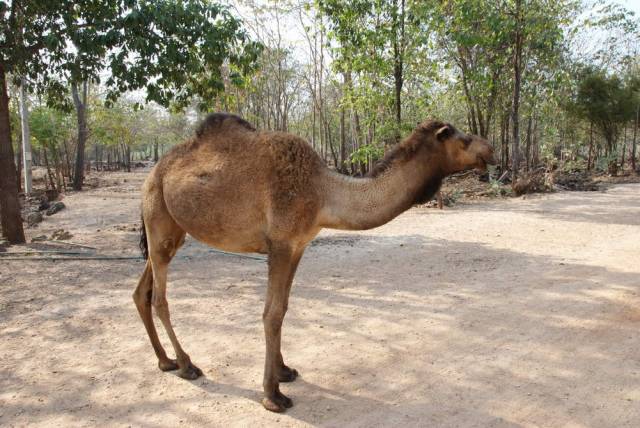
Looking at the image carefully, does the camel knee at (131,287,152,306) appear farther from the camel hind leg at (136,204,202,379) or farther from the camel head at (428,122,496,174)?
the camel head at (428,122,496,174)

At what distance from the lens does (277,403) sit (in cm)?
350

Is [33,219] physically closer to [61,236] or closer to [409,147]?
[61,236]

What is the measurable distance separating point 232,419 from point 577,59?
107 ft

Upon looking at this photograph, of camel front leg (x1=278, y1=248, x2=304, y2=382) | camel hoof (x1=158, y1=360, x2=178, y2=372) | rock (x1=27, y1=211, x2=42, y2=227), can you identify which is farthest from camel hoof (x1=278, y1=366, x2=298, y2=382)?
rock (x1=27, y1=211, x2=42, y2=227)

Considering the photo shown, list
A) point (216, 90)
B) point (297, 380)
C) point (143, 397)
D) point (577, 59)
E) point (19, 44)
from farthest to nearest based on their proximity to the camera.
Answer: point (577, 59), point (216, 90), point (19, 44), point (297, 380), point (143, 397)

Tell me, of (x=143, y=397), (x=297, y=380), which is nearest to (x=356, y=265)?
(x=297, y=380)

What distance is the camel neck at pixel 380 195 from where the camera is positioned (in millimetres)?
3520

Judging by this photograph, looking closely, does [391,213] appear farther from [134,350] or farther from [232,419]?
[134,350]

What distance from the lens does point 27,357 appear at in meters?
4.50

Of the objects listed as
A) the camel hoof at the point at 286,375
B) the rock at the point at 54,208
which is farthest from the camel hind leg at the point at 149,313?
A: the rock at the point at 54,208

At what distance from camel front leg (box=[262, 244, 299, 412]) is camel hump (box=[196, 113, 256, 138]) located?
3.80 feet

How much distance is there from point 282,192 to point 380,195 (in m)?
0.71

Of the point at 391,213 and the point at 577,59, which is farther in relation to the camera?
the point at 577,59

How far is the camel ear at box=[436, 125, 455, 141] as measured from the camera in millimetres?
3457
